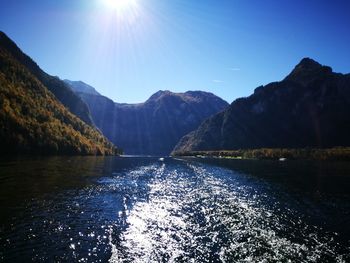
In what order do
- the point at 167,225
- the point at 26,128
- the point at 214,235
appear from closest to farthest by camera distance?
the point at 214,235 → the point at 167,225 → the point at 26,128

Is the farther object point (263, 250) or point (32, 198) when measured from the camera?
point (32, 198)

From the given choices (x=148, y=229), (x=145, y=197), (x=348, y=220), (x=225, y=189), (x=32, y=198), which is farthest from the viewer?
(x=225, y=189)

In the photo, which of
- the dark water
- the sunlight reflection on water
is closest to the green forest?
the dark water

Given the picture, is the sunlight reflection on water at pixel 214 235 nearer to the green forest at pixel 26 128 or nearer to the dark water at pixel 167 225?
the dark water at pixel 167 225

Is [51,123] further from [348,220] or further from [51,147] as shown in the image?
[348,220]

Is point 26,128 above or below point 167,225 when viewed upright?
above

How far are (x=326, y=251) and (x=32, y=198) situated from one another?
39.4 meters

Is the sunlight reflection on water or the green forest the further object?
the green forest

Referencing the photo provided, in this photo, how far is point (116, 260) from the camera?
25.0 m

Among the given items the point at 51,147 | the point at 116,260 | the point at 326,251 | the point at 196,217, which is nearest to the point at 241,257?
the point at 326,251

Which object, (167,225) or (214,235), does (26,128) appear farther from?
(214,235)

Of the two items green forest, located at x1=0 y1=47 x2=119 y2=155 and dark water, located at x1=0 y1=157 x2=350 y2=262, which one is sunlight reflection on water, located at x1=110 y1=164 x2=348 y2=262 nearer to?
dark water, located at x1=0 y1=157 x2=350 y2=262

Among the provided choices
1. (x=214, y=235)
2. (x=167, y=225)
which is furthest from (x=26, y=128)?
(x=214, y=235)

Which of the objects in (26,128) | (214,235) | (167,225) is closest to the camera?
(214,235)
